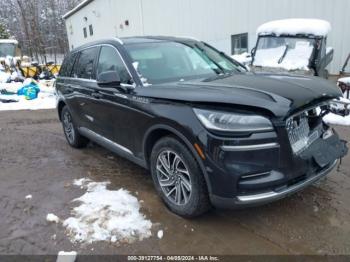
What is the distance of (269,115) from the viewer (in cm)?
259

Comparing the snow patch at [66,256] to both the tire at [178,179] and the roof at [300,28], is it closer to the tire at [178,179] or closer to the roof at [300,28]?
the tire at [178,179]

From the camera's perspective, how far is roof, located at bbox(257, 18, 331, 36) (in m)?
8.38

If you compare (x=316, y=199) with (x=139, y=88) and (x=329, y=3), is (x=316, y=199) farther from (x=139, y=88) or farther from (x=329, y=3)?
(x=329, y=3)

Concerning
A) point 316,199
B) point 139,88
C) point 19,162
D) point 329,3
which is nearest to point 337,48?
point 329,3

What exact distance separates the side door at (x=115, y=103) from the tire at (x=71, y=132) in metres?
1.41

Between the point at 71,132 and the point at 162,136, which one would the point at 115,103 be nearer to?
the point at 162,136

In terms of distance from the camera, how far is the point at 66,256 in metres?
2.82

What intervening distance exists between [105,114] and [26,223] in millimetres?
1555

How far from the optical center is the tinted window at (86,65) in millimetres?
4582

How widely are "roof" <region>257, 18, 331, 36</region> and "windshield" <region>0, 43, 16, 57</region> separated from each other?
17.0m

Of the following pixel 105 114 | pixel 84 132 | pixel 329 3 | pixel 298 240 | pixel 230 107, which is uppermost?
Answer: pixel 329 3

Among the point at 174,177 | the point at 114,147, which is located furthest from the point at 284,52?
the point at 174,177

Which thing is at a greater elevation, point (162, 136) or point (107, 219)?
point (162, 136)

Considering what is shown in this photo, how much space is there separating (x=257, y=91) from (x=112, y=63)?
6.60ft
